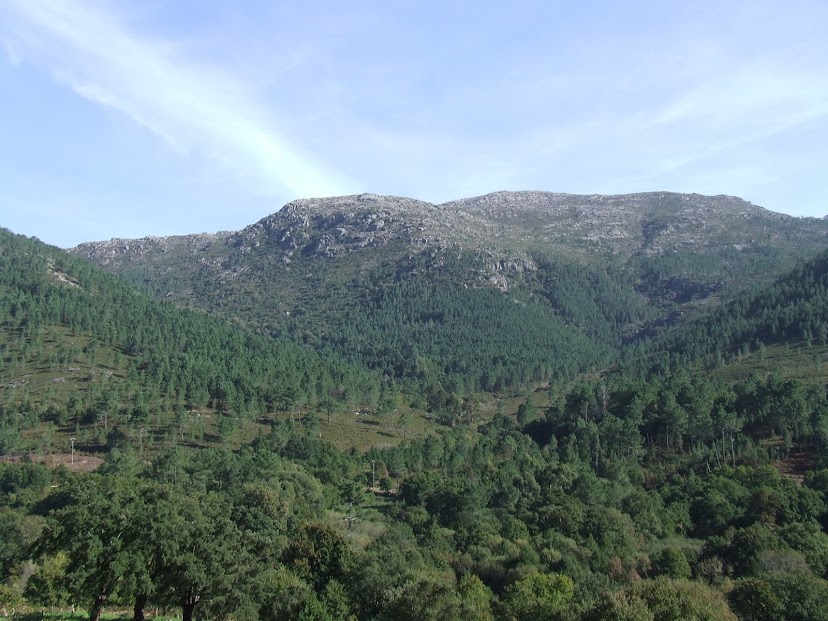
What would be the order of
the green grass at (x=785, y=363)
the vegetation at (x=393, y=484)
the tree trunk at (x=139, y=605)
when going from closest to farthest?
the tree trunk at (x=139, y=605)
the vegetation at (x=393, y=484)
the green grass at (x=785, y=363)

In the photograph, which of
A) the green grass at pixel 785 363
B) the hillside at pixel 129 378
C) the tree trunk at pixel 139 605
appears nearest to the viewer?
the tree trunk at pixel 139 605

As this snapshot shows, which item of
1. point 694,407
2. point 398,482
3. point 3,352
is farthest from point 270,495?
point 3,352

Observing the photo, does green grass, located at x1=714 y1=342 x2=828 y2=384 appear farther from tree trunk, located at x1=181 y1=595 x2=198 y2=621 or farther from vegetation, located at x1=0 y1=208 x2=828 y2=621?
tree trunk, located at x1=181 y1=595 x2=198 y2=621

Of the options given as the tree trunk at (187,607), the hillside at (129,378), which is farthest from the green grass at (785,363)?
the tree trunk at (187,607)

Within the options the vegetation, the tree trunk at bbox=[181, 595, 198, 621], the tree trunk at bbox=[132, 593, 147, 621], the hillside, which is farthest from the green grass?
the tree trunk at bbox=[132, 593, 147, 621]

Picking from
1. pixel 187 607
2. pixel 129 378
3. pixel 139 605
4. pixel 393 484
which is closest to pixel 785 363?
pixel 393 484

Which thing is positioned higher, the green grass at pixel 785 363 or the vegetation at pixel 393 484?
the green grass at pixel 785 363

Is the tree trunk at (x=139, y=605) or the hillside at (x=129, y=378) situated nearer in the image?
the tree trunk at (x=139, y=605)

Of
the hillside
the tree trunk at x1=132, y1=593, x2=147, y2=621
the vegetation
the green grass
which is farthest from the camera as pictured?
the green grass

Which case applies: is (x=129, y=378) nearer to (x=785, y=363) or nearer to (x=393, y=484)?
(x=393, y=484)

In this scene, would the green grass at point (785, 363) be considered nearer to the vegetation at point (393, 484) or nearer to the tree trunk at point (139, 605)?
the vegetation at point (393, 484)

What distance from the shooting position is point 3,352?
148m

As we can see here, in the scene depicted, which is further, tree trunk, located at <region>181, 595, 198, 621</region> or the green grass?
the green grass

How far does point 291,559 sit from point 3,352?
127 m
